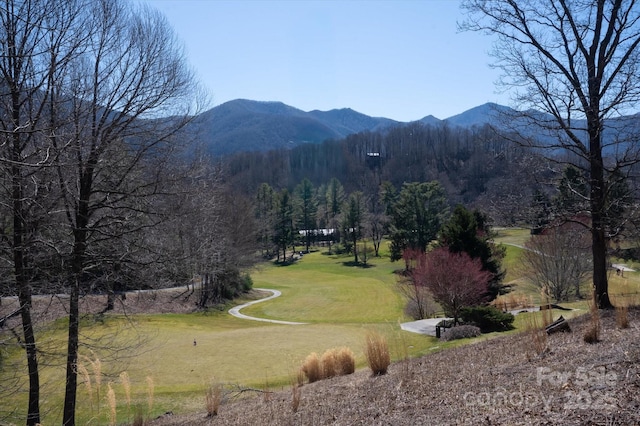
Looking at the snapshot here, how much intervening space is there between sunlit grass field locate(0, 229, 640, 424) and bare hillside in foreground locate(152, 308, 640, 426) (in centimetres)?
76

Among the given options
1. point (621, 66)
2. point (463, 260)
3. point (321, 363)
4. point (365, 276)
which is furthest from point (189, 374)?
point (365, 276)

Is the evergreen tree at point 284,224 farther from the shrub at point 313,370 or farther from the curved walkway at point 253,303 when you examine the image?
the shrub at point 313,370

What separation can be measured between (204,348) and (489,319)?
995 cm

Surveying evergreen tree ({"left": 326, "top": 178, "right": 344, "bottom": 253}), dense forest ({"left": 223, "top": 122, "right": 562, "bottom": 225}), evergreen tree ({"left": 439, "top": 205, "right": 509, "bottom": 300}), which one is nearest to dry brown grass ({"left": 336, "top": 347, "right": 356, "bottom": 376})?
evergreen tree ({"left": 439, "top": 205, "right": 509, "bottom": 300})

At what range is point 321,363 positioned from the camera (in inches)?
364

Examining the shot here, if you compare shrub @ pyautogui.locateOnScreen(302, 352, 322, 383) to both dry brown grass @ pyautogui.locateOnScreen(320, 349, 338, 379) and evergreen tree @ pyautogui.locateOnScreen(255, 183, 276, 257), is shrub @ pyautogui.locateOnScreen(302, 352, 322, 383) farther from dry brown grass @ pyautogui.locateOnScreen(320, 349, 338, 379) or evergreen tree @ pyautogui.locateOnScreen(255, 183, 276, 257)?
evergreen tree @ pyautogui.locateOnScreen(255, 183, 276, 257)

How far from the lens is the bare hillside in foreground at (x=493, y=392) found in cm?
393

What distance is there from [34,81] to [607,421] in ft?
25.6

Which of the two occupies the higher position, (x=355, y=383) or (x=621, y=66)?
(x=621, y=66)

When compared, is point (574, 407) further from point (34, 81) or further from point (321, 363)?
point (34, 81)

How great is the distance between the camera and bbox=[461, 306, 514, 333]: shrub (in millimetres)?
14672

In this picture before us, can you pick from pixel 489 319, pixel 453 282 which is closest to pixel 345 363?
pixel 489 319

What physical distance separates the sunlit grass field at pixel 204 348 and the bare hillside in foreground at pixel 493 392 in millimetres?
763

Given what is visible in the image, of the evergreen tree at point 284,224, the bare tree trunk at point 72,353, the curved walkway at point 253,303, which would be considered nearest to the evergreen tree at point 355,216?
the evergreen tree at point 284,224
